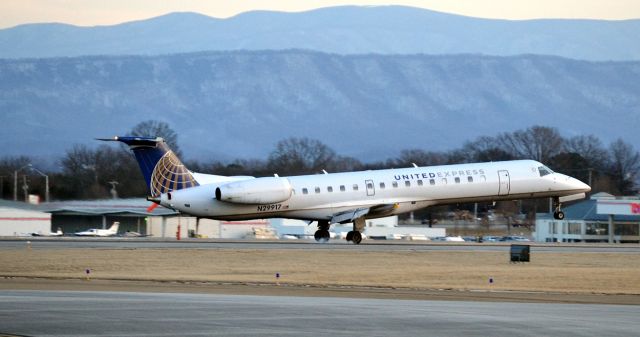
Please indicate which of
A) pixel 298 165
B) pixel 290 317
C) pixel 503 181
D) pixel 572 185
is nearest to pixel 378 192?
pixel 503 181

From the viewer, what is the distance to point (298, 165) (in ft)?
398

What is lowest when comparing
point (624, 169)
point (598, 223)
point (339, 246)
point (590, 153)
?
point (339, 246)

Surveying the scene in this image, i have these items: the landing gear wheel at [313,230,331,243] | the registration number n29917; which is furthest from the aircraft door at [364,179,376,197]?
the registration number n29917

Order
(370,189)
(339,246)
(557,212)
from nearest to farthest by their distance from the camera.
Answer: (339,246)
(370,189)
(557,212)

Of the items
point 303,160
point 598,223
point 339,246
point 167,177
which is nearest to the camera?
point 167,177

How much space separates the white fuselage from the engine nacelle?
0.37 m

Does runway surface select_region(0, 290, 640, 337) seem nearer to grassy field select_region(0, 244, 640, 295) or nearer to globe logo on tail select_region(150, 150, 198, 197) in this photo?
grassy field select_region(0, 244, 640, 295)

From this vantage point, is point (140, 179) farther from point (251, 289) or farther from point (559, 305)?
point (559, 305)

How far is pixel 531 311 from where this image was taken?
32.0m

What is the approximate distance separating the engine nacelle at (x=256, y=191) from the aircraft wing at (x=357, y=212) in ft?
9.09

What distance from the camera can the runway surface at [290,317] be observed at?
2611 cm

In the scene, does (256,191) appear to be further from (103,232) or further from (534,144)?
(534,144)

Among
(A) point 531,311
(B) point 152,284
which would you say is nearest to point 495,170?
(B) point 152,284

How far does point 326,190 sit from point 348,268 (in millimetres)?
11837
